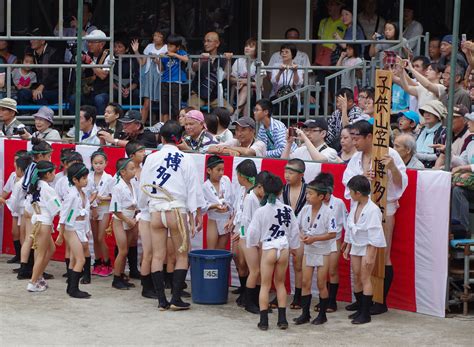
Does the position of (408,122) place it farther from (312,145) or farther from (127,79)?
(127,79)

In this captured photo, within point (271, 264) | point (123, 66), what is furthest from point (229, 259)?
point (123, 66)

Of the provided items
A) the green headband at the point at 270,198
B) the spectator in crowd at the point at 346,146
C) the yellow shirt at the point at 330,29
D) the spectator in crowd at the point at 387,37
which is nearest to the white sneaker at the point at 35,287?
the green headband at the point at 270,198

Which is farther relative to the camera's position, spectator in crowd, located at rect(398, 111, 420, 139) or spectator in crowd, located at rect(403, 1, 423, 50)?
spectator in crowd, located at rect(403, 1, 423, 50)

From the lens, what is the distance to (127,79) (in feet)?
57.6

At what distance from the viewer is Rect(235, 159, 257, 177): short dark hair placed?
1232cm

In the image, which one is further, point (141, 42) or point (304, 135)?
point (141, 42)

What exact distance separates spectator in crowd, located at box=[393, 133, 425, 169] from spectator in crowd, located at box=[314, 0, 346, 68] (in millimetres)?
5508

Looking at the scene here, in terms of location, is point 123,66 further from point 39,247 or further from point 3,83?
point 39,247

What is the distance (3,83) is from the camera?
1730cm

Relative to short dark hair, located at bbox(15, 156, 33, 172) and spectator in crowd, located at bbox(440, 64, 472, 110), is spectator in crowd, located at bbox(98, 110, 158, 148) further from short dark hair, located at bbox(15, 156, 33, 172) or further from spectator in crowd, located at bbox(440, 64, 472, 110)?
spectator in crowd, located at bbox(440, 64, 472, 110)

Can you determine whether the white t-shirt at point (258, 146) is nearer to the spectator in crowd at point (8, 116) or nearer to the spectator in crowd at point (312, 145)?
the spectator in crowd at point (312, 145)

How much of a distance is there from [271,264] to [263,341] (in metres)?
0.87

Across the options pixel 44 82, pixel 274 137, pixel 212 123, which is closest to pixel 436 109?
pixel 274 137

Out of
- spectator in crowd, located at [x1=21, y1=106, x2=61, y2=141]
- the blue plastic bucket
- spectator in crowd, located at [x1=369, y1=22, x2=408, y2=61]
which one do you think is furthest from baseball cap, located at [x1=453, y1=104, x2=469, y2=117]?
spectator in crowd, located at [x1=21, y1=106, x2=61, y2=141]
